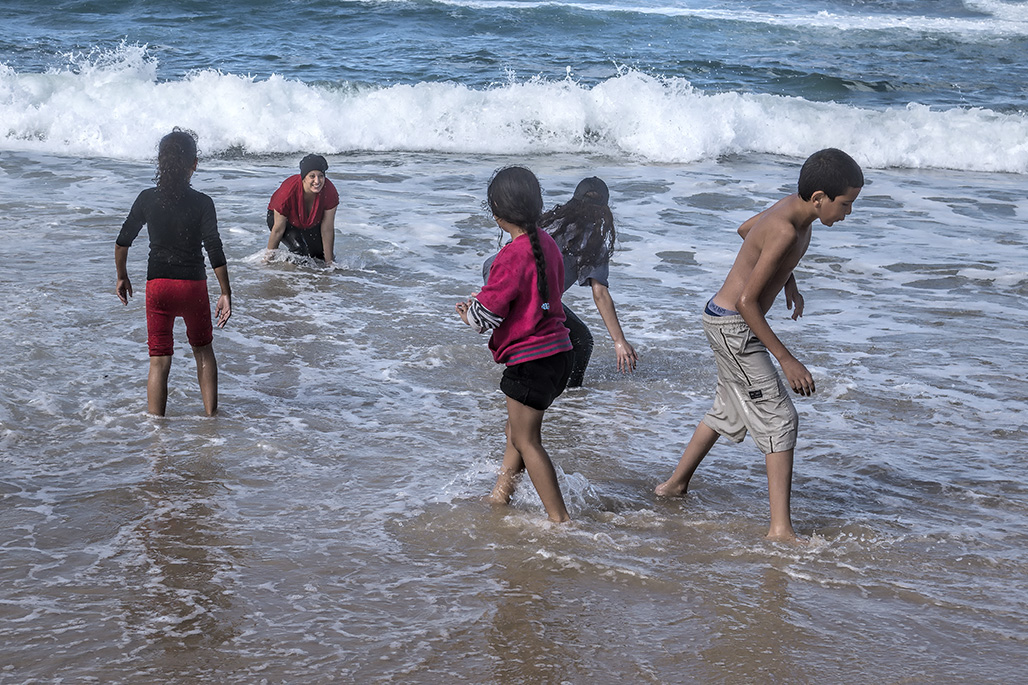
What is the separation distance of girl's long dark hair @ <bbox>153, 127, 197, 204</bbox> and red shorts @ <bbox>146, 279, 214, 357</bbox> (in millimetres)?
435

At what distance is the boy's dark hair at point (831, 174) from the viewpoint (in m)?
3.98

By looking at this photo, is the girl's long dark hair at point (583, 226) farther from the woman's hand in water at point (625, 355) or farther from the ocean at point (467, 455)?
the ocean at point (467, 455)

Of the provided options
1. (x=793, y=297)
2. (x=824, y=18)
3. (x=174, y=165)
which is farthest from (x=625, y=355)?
(x=824, y=18)

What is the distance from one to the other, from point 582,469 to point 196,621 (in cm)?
218

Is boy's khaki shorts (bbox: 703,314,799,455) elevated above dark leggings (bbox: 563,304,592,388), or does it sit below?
above

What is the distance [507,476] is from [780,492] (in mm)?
1131

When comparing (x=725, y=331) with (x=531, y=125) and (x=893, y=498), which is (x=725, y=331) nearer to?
(x=893, y=498)

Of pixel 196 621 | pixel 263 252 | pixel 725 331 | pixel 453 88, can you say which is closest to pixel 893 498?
pixel 725 331

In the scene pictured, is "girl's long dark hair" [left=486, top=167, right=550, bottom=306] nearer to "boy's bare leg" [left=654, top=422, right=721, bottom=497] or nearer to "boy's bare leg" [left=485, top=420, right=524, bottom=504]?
"boy's bare leg" [left=485, top=420, right=524, bottom=504]

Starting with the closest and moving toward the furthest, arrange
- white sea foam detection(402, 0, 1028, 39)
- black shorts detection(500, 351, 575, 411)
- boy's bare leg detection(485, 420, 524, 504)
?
black shorts detection(500, 351, 575, 411) < boy's bare leg detection(485, 420, 524, 504) < white sea foam detection(402, 0, 1028, 39)

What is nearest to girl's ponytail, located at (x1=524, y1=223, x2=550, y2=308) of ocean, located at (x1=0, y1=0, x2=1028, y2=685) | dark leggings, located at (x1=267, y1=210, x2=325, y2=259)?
ocean, located at (x1=0, y1=0, x2=1028, y2=685)

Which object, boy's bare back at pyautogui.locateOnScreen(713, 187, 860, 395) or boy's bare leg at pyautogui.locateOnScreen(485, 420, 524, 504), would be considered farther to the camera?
boy's bare leg at pyautogui.locateOnScreen(485, 420, 524, 504)

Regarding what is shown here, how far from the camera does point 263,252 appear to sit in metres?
9.16

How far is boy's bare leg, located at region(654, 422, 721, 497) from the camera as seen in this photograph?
15.5 ft
